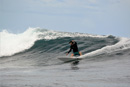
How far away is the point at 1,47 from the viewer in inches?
1261

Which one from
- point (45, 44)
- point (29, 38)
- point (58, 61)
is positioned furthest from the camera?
point (29, 38)

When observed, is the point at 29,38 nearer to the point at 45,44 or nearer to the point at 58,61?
the point at 45,44

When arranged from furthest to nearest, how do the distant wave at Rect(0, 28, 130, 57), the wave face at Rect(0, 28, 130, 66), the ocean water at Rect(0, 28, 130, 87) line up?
the distant wave at Rect(0, 28, 130, 57), the wave face at Rect(0, 28, 130, 66), the ocean water at Rect(0, 28, 130, 87)

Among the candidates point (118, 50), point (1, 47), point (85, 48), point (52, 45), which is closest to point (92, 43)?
point (85, 48)

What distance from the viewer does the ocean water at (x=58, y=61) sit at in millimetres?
9535

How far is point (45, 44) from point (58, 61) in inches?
379

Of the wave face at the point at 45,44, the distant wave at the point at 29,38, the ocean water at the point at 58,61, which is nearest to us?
the ocean water at the point at 58,61

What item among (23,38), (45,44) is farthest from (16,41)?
(45,44)

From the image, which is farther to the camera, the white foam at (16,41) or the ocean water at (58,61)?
the white foam at (16,41)

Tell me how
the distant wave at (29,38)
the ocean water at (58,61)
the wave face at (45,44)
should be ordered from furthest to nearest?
the distant wave at (29,38) < the wave face at (45,44) < the ocean water at (58,61)

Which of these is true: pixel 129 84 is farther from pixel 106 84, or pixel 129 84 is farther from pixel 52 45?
pixel 52 45

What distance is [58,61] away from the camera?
19.2 m

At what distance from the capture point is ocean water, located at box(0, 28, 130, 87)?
9535 millimetres

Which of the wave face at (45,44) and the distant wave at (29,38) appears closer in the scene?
the wave face at (45,44)
